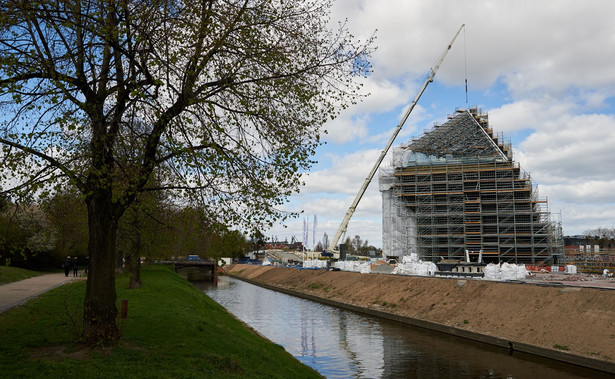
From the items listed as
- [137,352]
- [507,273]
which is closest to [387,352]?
[137,352]

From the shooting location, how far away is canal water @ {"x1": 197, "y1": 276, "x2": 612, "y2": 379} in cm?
1972

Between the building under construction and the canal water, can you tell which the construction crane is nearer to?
the building under construction

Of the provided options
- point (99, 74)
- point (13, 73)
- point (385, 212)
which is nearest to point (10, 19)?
point (13, 73)

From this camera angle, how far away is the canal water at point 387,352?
64.7 feet

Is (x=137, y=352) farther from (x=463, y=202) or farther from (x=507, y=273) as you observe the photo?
(x=463, y=202)

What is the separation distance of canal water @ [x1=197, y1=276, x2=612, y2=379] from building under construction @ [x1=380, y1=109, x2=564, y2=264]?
56.3 m

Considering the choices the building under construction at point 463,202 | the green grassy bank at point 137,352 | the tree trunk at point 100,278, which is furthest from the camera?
the building under construction at point 463,202

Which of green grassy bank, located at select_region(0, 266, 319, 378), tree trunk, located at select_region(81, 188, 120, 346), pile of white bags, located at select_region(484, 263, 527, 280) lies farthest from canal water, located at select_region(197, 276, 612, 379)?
tree trunk, located at select_region(81, 188, 120, 346)

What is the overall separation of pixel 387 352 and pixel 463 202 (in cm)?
7224

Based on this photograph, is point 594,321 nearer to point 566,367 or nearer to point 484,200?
point 566,367

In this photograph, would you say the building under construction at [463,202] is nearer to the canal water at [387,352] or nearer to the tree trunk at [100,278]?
the canal water at [387,352]

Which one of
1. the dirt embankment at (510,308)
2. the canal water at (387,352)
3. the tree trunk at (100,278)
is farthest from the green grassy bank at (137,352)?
the dirt embankment at (510,308)

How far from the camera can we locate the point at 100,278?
1254 cm

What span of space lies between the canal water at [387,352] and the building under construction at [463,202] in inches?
2217
